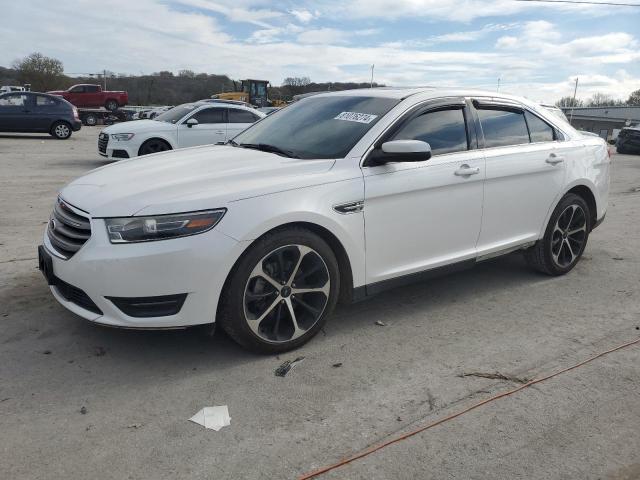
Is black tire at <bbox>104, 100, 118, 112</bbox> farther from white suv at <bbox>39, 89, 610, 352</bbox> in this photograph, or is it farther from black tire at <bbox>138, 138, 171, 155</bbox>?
white suv at <bbox>39, 89, 610, 352</bbox>

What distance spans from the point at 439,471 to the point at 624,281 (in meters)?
3.61

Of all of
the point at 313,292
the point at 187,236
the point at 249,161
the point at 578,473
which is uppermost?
the point at 249,161

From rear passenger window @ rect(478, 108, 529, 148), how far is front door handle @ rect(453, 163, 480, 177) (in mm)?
346

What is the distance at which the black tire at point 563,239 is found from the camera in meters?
5.12

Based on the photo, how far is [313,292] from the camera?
3633mm

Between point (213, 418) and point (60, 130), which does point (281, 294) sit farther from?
point (60, 130)

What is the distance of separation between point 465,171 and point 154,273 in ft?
7.89

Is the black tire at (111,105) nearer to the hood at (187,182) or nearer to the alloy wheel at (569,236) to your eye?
the hood at (187,182)

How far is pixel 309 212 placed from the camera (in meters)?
3.46

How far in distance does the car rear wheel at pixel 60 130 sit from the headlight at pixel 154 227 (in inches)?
754

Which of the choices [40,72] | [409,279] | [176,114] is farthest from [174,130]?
[40,72]

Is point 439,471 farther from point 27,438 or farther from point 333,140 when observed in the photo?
point 333,140

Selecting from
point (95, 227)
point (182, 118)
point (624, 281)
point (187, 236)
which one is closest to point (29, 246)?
point (95, 227)

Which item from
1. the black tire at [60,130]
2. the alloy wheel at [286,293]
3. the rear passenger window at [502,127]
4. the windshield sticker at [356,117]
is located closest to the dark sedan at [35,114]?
the black tire at [60,130]
